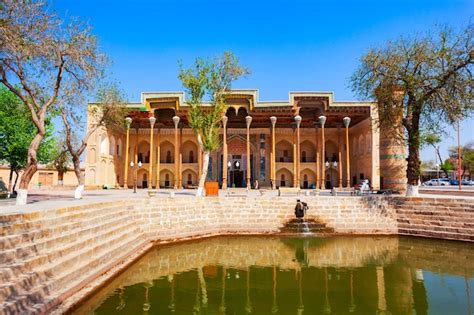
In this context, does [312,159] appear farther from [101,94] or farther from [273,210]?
[101,94]

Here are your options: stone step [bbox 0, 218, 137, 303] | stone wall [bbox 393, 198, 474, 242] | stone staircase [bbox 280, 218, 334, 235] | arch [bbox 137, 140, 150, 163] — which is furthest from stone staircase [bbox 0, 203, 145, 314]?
arch [bbox 137, 140, 150, 163]

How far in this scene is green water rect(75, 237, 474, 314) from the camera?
5777 mm

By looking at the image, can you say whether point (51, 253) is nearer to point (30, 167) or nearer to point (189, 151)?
point (30, 167)

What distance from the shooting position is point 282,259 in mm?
9367

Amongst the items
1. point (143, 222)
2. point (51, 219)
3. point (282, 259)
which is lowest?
point (282, 259)

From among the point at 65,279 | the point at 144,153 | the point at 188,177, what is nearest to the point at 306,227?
the point at 65,279

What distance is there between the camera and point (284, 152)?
103 ft

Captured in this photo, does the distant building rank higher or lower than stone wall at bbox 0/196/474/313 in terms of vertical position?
higher

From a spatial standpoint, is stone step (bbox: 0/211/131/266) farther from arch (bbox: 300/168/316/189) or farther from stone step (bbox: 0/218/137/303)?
arch (bbox: 300/168/316/189)

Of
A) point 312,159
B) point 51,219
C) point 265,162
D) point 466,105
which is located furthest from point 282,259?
point 312,159

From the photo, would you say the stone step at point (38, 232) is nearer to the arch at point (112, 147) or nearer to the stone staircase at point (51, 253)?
the stone staircase at point (51, 253)

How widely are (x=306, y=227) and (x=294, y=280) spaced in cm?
611

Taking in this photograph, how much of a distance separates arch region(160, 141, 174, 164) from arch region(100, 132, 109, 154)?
18.6 feet

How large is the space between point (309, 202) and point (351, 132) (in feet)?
59.5
